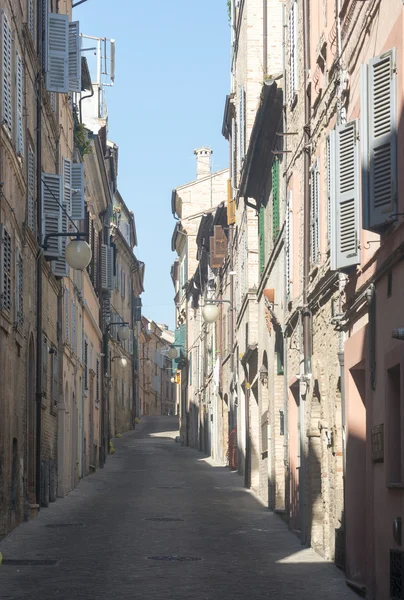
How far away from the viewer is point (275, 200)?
22.9 meters

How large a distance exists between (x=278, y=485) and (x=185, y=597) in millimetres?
10560

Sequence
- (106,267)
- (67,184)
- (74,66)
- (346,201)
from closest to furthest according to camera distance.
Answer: (346,201), (74,66), (67,184), (106,267)

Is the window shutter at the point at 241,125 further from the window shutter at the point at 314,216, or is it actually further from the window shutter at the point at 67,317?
the window shutter at the point at 314,216

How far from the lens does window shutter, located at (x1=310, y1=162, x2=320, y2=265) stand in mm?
16531

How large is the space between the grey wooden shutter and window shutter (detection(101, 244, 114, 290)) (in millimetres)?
13534

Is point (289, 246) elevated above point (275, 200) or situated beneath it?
situated beneath

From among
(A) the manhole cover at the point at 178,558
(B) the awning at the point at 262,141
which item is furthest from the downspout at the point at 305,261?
(B) the awning at the point at 262,141

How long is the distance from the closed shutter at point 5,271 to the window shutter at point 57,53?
22.1 feet

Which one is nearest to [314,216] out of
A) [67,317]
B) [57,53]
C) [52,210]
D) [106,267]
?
[52,210]

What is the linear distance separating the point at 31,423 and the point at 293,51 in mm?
8034

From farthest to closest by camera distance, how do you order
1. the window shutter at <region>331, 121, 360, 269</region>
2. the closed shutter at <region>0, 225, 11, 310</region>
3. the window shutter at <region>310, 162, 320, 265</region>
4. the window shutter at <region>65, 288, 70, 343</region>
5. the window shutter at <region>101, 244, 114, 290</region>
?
the window shutter at <region>101, 244, 114, 290</region> < the window shutter at <region>65, 288, 70, 343</region> < the closed shutter at <region>0, 225, 11, 310</region> < the window shutter at <region>310, 162, 320, 265</region> < the window shutter at <region>331, 121, 360, 269</region>

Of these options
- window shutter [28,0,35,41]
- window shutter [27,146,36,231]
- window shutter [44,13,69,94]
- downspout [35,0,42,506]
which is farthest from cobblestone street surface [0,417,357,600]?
window shutter [28,0,35,41]

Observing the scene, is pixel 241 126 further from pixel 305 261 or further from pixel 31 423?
pixel 305 261

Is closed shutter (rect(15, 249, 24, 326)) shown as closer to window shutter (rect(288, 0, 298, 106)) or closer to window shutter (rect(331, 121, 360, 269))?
window shutter (rect(288, 0, 298, 106))
